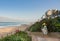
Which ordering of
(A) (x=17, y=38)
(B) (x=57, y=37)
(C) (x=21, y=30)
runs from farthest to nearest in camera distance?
(C) (x=21, y=30) < (A) (x=17, y=38) < (B) (x=57, y=37)

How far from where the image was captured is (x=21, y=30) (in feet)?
15.2

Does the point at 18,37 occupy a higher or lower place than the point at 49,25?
lower

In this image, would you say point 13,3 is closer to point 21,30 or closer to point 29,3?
point 29,3

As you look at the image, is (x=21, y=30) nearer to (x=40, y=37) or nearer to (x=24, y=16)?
(x=24, y=16)

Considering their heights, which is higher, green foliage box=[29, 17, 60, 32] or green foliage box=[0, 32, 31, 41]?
green foliage box=[29, 17, 60, 32]

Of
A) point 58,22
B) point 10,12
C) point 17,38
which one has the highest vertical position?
point 10,12

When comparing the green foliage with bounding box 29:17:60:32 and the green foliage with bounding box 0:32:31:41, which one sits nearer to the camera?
the green foliage with bounding box 0:32:31:41

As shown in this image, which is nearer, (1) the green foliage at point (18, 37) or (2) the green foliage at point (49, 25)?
(1) the green foliage at point (18, 37)

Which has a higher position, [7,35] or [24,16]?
[24,16]

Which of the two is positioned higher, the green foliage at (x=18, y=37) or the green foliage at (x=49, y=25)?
the green foliage at (x=49, y=25)

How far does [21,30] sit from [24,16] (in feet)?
1.18

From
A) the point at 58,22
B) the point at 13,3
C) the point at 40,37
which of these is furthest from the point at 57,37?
the point at 13,3

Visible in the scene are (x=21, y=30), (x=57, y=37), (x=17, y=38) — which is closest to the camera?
(x=57, y=37)

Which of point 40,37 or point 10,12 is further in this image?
point 10,12
